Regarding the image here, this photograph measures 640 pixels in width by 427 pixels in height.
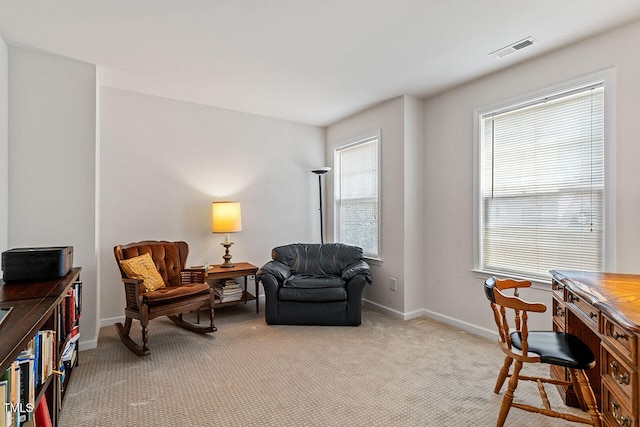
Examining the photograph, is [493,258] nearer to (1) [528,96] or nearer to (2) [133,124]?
(1) [528,96]

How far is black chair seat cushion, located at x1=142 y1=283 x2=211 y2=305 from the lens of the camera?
284 cm

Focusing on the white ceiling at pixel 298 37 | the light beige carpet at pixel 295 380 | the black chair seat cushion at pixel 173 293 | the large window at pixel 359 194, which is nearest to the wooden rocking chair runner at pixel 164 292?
the black chair seat cushion at pixel 173 293

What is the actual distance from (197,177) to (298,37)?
7.55 feet

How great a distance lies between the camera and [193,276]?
3420mm

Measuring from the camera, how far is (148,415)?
6.50 ft

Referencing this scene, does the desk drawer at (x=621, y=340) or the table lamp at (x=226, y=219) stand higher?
the table lamp at (x=226, y=219)

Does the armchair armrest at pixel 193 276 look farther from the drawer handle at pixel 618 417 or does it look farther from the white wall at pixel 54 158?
A: the drawer handle at pixel 618 417

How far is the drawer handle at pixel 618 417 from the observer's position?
4.37 ft

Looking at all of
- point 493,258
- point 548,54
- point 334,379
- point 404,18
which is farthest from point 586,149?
point 334,379

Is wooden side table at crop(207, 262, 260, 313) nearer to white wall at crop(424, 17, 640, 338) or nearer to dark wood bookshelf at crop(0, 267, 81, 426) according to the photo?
dark wood bookshelf at crop(0, 267, 81, 426)

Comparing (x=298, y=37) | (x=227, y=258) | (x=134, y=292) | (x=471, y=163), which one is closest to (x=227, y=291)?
(x=227, y=258)

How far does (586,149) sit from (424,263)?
193cm

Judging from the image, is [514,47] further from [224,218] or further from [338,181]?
[224,218]

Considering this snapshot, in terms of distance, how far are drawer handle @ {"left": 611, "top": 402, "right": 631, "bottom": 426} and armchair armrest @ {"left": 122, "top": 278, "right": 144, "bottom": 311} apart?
3130 millimetres
